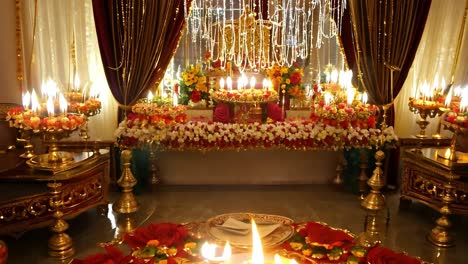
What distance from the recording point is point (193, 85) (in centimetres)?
475

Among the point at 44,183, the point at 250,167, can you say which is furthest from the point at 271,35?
the point at 44,183

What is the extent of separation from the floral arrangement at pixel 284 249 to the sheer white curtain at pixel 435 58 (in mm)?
3563

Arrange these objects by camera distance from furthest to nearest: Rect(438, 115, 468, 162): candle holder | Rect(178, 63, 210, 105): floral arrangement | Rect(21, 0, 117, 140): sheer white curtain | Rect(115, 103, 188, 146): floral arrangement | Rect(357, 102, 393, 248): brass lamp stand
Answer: Rect(178, 63, 210, 105): floral arrangement → Rect(21, 0, 117, 140): sheer white curtain → Rect(115, 103, 188, 146): floral arrangement → Rect(357, 102, 393, 248): brass lamp stand → Rect(438, 115, 468, 162): candle holder

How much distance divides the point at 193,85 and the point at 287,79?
3.65ft

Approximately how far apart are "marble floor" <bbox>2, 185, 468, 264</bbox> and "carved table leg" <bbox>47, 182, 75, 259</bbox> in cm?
7

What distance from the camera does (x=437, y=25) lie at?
4684mm

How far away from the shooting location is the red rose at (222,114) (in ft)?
14.7

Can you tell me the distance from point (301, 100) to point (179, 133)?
165cm

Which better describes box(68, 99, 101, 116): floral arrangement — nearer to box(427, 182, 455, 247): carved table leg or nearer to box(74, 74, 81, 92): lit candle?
box(74, 74, 81, 92): lit candle

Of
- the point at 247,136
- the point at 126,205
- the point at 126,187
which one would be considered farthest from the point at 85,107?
the point at 247,136

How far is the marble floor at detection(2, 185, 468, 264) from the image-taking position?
10.6 feet

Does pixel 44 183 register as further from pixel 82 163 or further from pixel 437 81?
pixel 437 81

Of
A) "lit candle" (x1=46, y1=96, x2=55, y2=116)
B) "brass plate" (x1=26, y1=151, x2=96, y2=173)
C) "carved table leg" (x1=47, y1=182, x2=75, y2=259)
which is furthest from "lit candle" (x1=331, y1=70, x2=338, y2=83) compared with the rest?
"carved table leg" (x1=47, y1=182, x2=75, y2=259)

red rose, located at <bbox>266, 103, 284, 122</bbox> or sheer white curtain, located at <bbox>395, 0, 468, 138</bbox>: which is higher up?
sheer white curtain, located at <bbox>395, 0, 468, 138</bbox>
